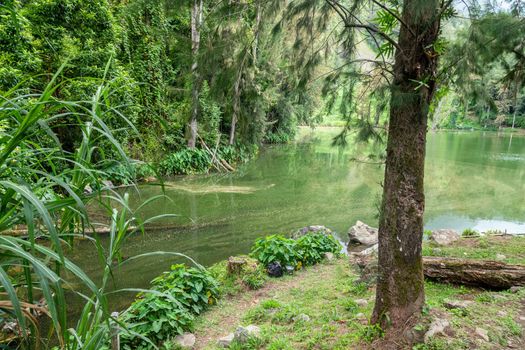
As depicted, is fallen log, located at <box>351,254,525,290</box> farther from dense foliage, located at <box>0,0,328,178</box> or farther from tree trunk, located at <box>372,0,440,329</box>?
dense foliage, located at <box>0,0,328,178</box>

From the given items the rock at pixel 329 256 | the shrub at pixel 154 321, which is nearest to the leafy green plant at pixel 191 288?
the shrub at pixel 154 321

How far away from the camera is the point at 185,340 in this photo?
3018 millimetres

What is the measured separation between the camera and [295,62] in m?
3.52

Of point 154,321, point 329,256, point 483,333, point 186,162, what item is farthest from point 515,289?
point 186,162

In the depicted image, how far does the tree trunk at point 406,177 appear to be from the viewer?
2.23 m

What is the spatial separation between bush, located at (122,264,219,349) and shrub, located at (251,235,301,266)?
1.01m

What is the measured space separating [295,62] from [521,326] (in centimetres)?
302

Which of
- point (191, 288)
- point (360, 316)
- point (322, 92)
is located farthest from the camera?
point (191, 288)

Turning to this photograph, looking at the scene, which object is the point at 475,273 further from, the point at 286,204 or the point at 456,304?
the point at 286,204

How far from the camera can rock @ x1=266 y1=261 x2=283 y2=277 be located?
4.58 m

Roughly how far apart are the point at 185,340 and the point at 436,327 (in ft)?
6.82

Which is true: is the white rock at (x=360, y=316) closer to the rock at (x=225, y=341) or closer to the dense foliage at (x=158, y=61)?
the rock at (x=225, y=341)

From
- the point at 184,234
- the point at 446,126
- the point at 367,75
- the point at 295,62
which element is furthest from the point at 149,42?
the point at 446,126

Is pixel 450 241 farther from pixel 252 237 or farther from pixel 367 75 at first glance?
pixel 367 75
